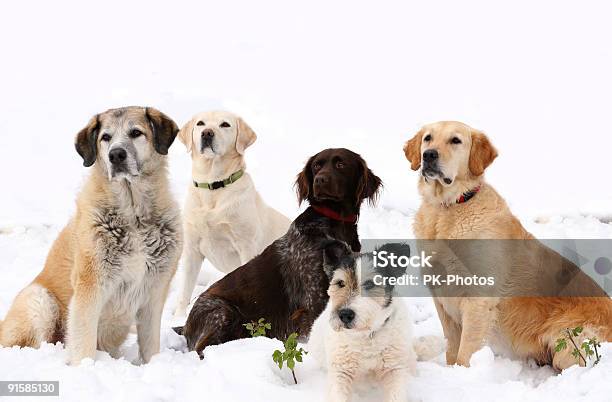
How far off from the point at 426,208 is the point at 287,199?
15.1 feet

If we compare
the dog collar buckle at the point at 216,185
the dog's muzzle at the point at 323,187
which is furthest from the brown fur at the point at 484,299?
the dog collar buckle at the point at 216,185

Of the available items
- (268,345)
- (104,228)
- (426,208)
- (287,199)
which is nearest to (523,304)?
(426,208)

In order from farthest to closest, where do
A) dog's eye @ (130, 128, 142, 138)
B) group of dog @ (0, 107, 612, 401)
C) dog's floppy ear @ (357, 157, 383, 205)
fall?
dog's floppy ear @ (357, 157, 383, 205), dog's eye @ (130, 128, 142, 138), group of dog @ (0, 107, 612, 401)

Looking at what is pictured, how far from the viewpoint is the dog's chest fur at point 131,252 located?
16.1 feet

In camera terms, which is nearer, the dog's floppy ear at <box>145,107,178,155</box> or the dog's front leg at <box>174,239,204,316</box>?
the dog's floppy ear at <box>145,107,178,155</box>

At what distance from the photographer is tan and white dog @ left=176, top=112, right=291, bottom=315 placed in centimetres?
694

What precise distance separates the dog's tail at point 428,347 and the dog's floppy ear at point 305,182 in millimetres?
1290

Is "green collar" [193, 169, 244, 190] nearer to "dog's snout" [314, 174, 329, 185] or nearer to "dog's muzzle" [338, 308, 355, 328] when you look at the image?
"dog's snout" [314, 174, 329, 185]

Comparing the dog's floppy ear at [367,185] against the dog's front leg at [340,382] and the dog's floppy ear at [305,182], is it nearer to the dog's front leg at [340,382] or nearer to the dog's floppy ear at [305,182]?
the dog's floppy ear at [305,182]

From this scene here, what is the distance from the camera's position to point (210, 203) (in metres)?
7.06

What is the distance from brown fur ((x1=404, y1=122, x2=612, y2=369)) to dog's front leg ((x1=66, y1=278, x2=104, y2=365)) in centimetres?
226

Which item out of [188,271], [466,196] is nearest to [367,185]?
[466,196]

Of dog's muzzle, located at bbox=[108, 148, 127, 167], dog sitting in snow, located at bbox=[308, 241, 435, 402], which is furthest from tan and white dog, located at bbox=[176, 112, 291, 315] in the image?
dog sitting in snow, located at bbox=[308, 241, 435, 402]

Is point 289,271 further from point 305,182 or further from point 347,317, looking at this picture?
point 347,317
